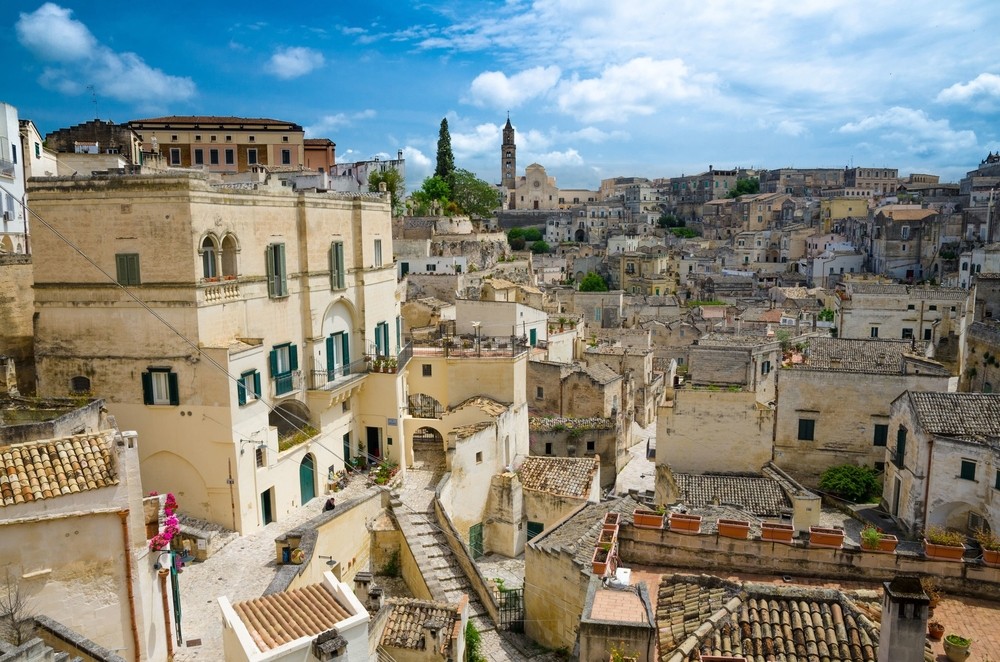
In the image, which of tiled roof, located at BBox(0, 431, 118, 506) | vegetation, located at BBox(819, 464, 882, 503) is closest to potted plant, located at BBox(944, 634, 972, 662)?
tiled roof, located at BBox(0, 431, 118, 506)

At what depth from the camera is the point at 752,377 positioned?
32.0 m

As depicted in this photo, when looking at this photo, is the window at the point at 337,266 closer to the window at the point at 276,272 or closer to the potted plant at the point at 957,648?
the window at the point at 276,272

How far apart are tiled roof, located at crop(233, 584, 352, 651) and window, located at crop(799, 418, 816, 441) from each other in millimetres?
21133

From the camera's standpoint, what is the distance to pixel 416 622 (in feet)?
56.6

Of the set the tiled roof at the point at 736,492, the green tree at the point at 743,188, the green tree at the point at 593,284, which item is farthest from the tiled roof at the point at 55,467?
the green tree at the point at 743,188

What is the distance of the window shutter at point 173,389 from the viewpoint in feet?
62.2

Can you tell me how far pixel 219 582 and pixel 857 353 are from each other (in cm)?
2754

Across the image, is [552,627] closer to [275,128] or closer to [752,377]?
[752,377]

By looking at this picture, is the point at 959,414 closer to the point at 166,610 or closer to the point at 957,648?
the point at 957,648

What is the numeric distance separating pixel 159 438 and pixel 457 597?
9016 millimetres

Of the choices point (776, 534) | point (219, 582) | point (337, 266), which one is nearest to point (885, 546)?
point (776, 534)

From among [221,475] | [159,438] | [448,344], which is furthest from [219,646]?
[448,344]

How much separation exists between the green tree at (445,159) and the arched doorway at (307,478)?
57972mm

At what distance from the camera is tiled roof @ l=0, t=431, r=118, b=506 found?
38.5 ft
